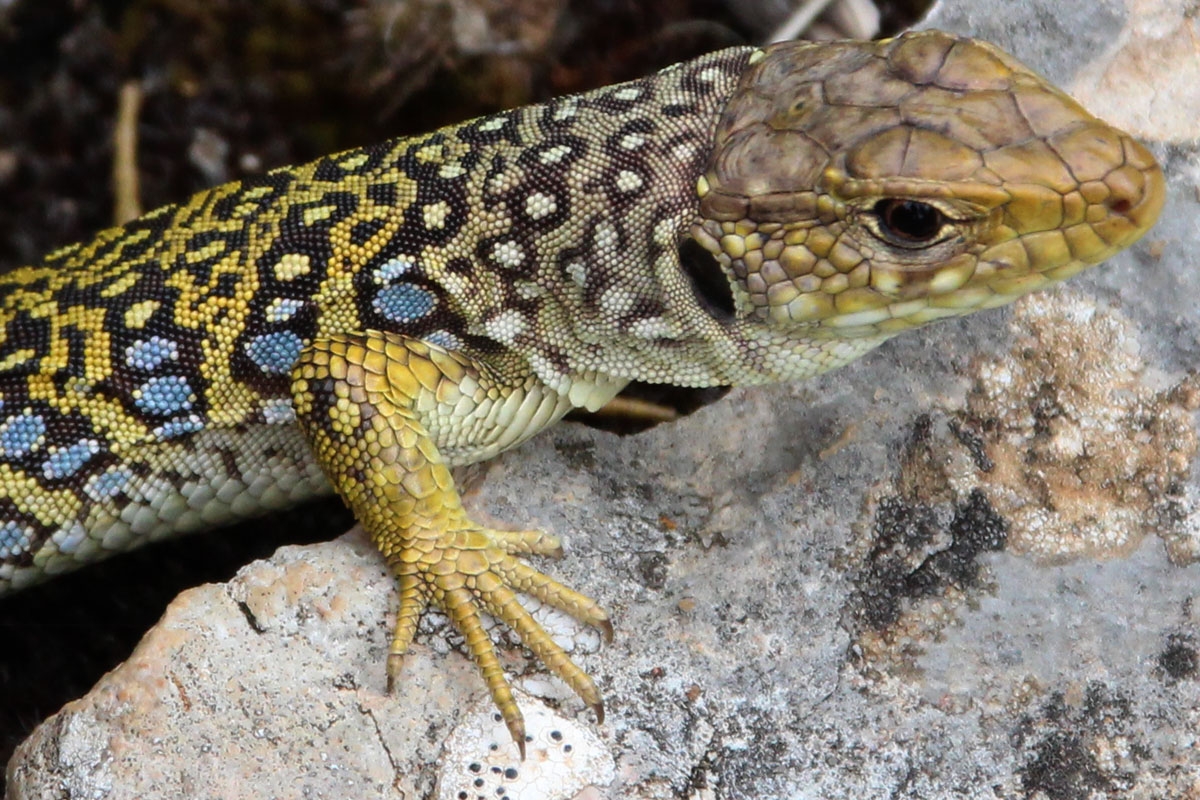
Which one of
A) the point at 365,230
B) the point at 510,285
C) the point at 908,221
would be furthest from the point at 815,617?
the point at 365,230

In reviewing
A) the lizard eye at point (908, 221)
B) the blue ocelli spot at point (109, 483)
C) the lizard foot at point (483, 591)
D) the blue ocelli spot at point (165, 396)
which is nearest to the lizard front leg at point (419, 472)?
the lizard foot at point (483, 591)

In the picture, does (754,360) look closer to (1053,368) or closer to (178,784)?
(1053,368)

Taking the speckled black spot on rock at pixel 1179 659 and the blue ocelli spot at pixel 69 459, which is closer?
the speckled black spot on rock at pixel 1179 659

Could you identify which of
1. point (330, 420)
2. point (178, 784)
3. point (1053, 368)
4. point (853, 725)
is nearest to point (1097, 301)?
point (1053, 368)

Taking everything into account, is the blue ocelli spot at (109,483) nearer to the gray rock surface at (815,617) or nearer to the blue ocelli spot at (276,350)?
the blue ocelli spot at (276,350)

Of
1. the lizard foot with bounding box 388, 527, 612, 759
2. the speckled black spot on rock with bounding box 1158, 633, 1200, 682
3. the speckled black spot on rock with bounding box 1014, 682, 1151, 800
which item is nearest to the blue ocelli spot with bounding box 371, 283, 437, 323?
the lizard foot with bounding box 388, 527, 612, 759
